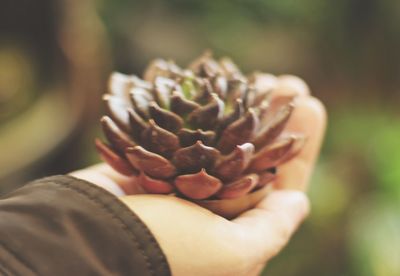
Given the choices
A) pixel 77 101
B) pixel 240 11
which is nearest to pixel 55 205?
pixel 77 101

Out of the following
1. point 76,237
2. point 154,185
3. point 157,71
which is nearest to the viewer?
point 76,237

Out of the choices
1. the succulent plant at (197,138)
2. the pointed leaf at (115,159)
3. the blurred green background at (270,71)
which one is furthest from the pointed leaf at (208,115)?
the blurred green background at (270,71)

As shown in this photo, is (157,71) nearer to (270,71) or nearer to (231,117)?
(231,117)

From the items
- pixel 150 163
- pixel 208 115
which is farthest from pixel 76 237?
pixel 208 115

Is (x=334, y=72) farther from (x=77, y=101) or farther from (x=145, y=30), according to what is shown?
(x=77, y=101)

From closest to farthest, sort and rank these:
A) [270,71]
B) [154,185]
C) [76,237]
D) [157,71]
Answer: [76,237]
[154,185]
[157,71]
[270,71]

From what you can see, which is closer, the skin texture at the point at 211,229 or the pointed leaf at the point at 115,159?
the skin texture at the point at 211,229

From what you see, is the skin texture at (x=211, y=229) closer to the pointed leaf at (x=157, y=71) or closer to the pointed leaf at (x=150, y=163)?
the pointed leaf at (x=150, y=163)
